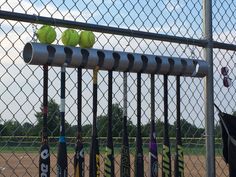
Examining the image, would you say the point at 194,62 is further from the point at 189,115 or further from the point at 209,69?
the point at 189,115

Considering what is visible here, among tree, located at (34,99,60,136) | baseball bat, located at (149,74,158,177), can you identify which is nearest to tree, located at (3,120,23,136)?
tree, located at (34,99,60,136)

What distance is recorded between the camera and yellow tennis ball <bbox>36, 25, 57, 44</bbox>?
8.17 feet

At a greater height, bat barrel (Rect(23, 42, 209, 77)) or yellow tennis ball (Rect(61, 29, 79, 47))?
yellow tennis ball (Rect(61, 29, 79, 47))

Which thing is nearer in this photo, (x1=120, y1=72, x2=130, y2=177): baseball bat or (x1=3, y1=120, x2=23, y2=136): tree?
(x1=120, y1=72, x2=130, y2=177): baseball bat

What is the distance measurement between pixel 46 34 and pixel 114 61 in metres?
0.39

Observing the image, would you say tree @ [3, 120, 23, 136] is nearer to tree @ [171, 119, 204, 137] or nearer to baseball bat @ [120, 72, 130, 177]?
baseball bat @ [120, 72, 130, 177]

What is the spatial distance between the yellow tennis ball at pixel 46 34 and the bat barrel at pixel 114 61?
0.16 feet

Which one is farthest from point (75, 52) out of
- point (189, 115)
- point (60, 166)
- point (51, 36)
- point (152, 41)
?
point (189, 115)

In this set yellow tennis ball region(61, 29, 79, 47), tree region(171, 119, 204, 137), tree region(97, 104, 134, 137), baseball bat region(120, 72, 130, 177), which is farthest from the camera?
tree region(171, 119, 204, 137)

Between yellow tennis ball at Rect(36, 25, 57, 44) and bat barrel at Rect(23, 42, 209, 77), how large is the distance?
0.05 metres

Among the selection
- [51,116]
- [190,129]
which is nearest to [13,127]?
[51,116]

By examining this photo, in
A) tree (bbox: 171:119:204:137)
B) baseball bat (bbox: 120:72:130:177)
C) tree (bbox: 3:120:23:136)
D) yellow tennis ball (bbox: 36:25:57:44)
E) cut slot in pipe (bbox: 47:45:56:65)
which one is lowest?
baseball bat (bbox: 120:72:130:177)

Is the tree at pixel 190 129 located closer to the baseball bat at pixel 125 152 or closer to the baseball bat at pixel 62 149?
the baseball bat at pixel 125 152

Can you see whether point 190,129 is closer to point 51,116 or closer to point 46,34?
point 51,116
